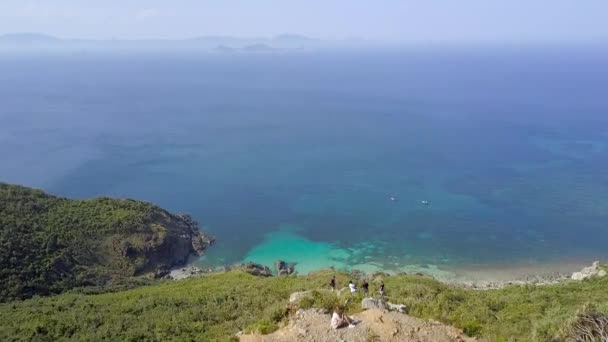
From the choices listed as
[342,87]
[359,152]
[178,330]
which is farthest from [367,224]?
[342,87]

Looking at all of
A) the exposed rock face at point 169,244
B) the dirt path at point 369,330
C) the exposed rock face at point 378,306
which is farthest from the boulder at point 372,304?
the exposed rock face at point 169,244

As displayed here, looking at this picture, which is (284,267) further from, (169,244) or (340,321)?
(340,321)

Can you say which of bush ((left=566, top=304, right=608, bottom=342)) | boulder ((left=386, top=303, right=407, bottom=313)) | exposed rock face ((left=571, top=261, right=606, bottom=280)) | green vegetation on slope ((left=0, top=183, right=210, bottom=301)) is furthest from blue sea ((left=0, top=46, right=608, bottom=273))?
bush ((left=566, top=304, right=608, bottom=342))

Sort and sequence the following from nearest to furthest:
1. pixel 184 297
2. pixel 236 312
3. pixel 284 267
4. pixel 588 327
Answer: pixel 588 327, pixel 236 312, pixel 184 297, pixel 284 267

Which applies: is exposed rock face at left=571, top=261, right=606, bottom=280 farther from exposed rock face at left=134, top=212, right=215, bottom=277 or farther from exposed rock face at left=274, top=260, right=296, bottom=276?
exposed rock face at left=134, top=212, right=215, bottom=277

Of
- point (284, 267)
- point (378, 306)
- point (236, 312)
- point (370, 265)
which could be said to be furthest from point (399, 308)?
point (370, 265)

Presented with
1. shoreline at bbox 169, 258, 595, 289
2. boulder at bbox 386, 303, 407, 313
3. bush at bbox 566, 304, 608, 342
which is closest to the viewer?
bush at bbox 566, 304, 608, 342
